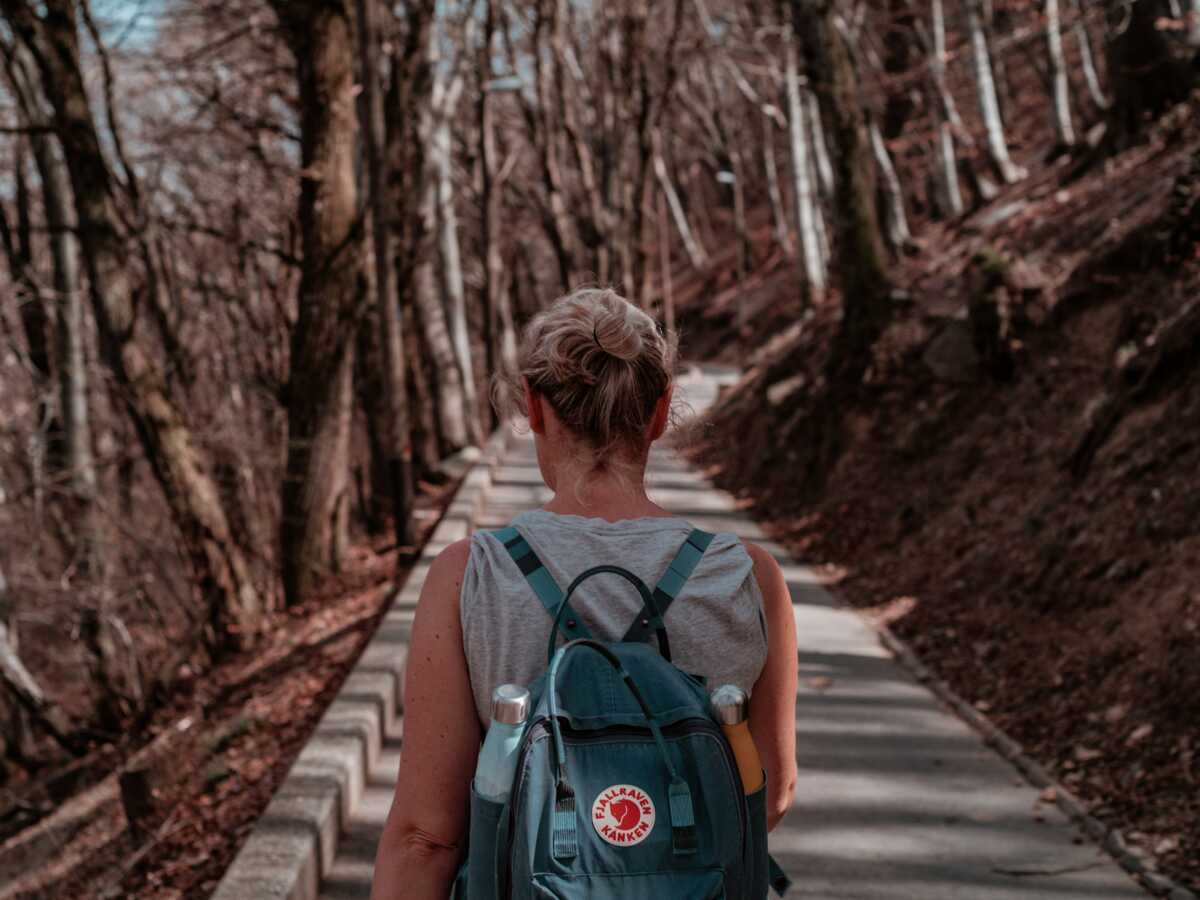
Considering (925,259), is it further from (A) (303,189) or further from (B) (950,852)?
(B) (950,852)

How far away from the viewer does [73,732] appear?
11664 millimetres

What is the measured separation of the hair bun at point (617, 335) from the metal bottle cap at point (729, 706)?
1.82ft

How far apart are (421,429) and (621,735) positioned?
16323mm

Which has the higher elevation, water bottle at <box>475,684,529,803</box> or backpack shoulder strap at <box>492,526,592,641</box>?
backpack shoulder strap at <box>492,526,592,641</box>

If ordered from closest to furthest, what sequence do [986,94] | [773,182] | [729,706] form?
1. [729,706]
2. [986,94]
3. [773,182]

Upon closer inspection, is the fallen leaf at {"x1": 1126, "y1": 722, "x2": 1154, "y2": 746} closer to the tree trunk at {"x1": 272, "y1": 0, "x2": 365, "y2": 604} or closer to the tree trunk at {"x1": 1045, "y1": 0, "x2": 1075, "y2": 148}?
the tree trunk at {"x1": 272, "y1": 0, "x2": 365, "y2": 604}

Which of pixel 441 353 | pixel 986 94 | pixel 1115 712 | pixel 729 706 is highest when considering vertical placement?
pixel 986 94

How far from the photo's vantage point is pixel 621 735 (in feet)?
6.17

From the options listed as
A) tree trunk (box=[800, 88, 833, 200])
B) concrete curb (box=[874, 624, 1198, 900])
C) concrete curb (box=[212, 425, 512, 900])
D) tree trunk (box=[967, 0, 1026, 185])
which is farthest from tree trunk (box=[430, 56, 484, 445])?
concrete curb (box=[874, 624, 1198, 900])

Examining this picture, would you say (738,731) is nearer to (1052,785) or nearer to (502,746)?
(502,746)

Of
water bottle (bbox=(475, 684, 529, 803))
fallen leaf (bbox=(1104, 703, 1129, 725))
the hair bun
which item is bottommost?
fallen leaf (bbox=(1104, 703, 1129, 725))

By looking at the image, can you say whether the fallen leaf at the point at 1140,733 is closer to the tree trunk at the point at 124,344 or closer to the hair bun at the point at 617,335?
the hair bun at the point at 617,335

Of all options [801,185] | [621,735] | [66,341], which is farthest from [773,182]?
[621,735]

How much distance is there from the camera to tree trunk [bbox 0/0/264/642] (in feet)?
30.9
